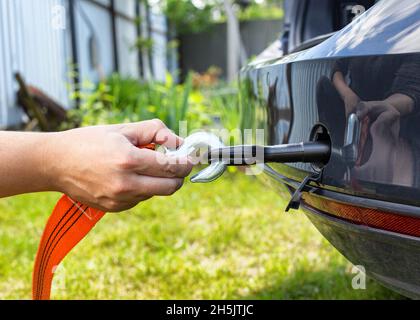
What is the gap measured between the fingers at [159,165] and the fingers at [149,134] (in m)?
0.07

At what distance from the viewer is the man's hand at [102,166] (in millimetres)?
950

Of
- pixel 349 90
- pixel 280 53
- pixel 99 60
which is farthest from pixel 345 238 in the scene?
pixel 99 60

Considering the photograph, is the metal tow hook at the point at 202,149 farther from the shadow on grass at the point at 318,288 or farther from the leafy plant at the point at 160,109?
the leafy plant at the point at 160,109

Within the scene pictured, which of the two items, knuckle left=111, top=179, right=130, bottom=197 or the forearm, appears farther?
the forearm

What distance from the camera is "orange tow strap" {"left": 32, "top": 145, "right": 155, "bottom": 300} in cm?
115

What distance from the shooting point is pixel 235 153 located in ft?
3.27

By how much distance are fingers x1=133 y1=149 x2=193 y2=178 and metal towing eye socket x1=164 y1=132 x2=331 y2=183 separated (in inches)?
1.0

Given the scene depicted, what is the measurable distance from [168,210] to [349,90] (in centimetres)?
223

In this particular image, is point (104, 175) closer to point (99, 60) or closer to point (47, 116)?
point (47, 116)

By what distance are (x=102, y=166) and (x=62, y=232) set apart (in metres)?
0.33

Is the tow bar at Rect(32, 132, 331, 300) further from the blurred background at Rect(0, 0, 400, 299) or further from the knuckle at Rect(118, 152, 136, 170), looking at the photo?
the blurred background at Rect(0, 0, 400, 299)

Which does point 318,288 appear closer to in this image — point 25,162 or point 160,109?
point 25,162
